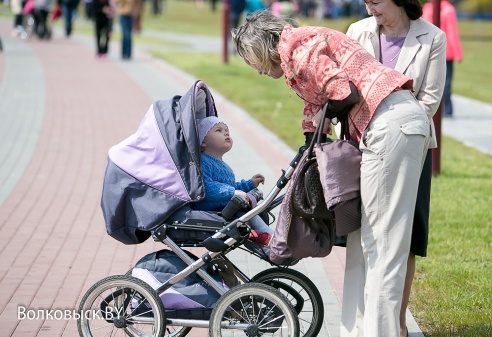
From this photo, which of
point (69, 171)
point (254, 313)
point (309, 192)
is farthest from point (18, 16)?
point (309, 192)

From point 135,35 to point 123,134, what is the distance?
19.9m

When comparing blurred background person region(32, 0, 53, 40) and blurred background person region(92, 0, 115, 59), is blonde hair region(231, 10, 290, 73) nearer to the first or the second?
blurred background person region(92, 0, 115, 59)

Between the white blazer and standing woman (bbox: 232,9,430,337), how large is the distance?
1.36 feet

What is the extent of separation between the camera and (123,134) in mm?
11992

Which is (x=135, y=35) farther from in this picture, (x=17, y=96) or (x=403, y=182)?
(x=403, y=182)

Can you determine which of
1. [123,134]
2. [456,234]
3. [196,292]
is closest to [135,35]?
[123,134]

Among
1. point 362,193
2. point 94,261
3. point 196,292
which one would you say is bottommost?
point 94,261

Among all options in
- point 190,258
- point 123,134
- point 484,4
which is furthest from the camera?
point 484,4

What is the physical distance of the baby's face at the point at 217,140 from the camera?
4.90 m

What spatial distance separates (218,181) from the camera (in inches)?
192

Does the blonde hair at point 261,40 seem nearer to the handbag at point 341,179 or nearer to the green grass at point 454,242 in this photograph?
the handbag at point 341,179

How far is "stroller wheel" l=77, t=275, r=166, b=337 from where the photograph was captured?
4699 millimetres

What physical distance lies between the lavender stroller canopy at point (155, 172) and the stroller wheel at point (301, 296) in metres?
0.60

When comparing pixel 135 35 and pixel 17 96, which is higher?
pixel 17 96
